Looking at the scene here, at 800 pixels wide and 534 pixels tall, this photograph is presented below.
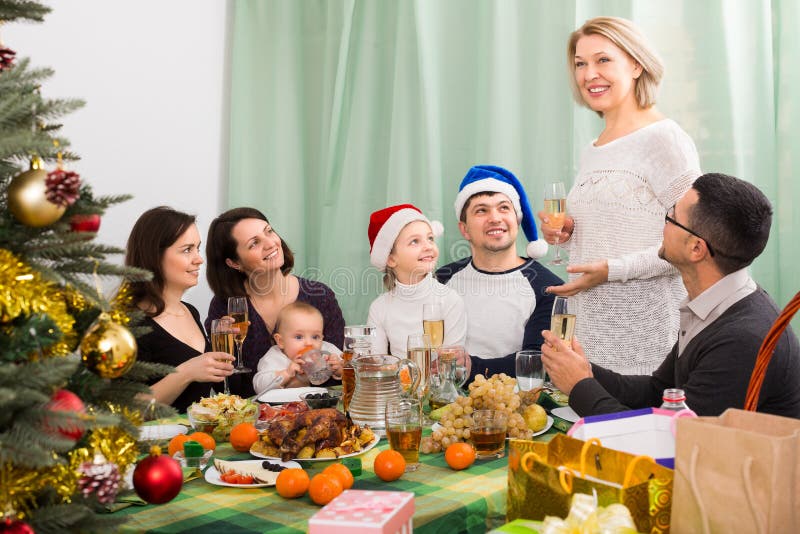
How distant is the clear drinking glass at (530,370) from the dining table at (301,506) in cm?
33

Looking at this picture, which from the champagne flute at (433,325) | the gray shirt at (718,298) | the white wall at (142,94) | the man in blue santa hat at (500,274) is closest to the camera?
the gray shirt at (718,298)

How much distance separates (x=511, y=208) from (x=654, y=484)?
6.34 ft

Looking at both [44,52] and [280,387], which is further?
[44,52]

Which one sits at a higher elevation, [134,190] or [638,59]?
[638,59]

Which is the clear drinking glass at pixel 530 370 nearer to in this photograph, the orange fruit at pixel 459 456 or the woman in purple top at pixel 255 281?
the orange fruit at pixel 459 456

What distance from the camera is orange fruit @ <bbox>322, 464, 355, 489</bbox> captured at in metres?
1.34

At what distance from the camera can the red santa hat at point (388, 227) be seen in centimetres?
297

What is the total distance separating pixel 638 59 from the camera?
248cm

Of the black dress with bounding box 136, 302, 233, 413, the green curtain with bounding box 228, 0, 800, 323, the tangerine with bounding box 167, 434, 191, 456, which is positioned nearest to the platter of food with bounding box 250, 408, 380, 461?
the tangerine with bounding box 167, 434, 191, 456

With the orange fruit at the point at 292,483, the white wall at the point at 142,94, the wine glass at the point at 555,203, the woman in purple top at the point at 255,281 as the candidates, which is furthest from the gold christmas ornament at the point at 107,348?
the white wall at the point at 142,94

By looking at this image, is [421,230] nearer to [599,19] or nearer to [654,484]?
[599,19]

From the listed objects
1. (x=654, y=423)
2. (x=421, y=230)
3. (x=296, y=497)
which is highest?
(x=421, y=230)

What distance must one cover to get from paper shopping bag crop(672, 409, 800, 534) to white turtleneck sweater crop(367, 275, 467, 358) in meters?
1.88

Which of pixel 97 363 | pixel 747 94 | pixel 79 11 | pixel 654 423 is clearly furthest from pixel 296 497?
pixel 79 11
